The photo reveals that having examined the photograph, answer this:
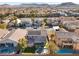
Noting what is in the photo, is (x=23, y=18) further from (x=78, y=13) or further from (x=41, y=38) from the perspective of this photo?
(x=78, y=13)

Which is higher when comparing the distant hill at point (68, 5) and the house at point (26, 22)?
the distant hill at point (68, 5)

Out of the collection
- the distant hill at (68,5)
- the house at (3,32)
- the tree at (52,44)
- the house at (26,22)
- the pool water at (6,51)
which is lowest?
the pool water at (6,51)

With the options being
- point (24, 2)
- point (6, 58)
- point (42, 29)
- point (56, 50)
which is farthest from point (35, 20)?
point (6, 58)

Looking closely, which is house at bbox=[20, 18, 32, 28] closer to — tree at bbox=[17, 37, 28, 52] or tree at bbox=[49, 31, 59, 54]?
tree at bbox=[17, 37, 28, 52]

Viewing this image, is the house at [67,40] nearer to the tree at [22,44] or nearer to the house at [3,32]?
the tree at [22,44]

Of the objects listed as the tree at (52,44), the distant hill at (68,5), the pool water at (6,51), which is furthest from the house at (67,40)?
the pool water at (6,51)

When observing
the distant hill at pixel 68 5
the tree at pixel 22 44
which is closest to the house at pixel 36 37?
the tree at pixel 22 44

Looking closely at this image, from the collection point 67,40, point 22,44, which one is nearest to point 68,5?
point 67,40

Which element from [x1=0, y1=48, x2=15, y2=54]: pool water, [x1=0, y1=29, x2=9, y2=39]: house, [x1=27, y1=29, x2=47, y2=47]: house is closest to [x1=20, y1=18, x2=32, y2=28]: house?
[x1=27, y1=29, x2=47, y2=47]: house
